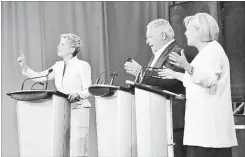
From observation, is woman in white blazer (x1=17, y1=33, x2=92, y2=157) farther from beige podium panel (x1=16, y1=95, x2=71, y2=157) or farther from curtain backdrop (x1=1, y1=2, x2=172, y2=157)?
curtain backdrop (x1=1, y1=2, x2=172, y2=157)

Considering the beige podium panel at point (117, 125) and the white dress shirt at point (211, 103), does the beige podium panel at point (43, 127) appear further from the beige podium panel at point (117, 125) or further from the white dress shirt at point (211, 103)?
the white dress shirt at point (211, 103)

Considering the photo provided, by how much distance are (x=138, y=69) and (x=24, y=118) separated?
0.90m

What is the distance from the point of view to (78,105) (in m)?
3.65

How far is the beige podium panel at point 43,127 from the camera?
3016 mm

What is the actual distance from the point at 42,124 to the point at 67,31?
197 cm

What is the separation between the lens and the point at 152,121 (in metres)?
2.62

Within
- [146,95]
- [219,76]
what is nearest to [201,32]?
[219,76]

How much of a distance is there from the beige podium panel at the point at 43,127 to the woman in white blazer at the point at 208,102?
948mm

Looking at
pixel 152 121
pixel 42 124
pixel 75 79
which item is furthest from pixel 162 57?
pixel 42 124

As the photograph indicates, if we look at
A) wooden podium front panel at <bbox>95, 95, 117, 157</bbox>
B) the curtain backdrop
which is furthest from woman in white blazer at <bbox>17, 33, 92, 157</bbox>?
the curtain backdrop

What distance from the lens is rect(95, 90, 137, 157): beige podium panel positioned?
2891 mm

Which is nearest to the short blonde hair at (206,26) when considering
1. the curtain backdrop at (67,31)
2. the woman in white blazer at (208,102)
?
the woman in white blazer at (208,102)

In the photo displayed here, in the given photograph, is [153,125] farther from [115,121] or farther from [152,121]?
[115,121]

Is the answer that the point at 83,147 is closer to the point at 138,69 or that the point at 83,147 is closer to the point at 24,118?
the point at 24,118
